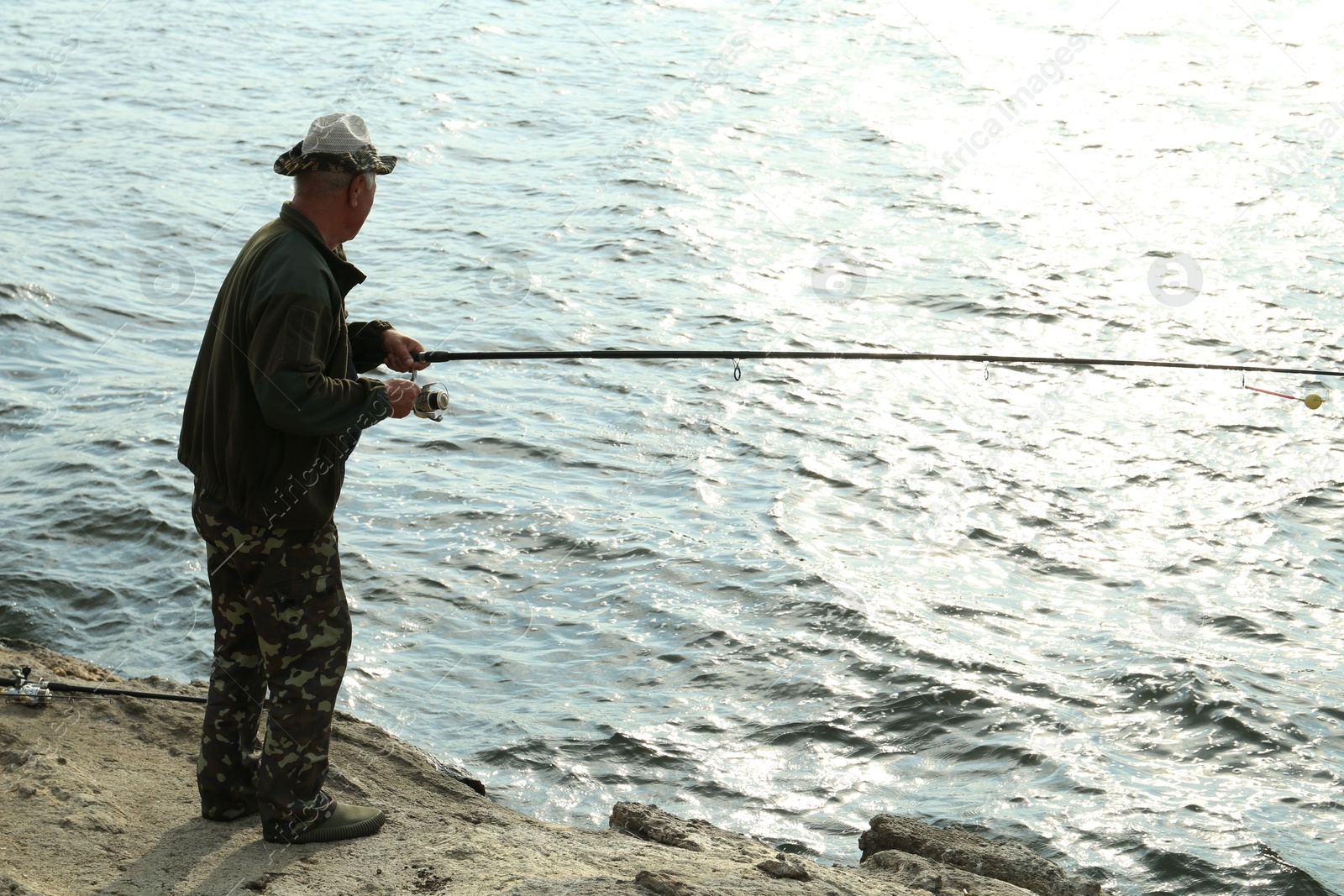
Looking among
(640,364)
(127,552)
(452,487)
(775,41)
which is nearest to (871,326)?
(640,364)

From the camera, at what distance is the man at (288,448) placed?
3.58 m

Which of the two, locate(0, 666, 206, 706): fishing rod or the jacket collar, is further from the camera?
locate(0, 666, 206, 706): fishing rod

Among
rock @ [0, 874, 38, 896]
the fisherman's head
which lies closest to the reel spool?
the fisherman's head

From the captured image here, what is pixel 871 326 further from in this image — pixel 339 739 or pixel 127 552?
pixel 339 739

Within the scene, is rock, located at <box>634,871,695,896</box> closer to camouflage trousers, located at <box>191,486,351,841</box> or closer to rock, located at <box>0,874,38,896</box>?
camouflage trousers, located at <box>191,486,351,841</box>

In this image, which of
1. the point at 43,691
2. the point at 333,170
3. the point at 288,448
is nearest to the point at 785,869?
the point at 288,448

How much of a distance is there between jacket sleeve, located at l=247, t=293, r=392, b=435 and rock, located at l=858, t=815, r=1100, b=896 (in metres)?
2.27

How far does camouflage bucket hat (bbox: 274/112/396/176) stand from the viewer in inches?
145

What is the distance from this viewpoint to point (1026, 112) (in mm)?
16188

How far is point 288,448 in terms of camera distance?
12.1ft

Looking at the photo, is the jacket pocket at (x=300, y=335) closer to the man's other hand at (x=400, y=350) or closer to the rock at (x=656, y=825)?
the man's other hand at (x=400, y=350)

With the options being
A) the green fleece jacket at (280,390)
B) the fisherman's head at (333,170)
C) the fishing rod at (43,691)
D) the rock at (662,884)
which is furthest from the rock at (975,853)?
the fisherman's head at (333,170)

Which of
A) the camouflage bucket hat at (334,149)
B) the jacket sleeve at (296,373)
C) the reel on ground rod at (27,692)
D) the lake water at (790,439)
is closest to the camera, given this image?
the jacket sleeve at (296,373)

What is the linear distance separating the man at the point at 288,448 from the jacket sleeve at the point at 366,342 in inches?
11.5
